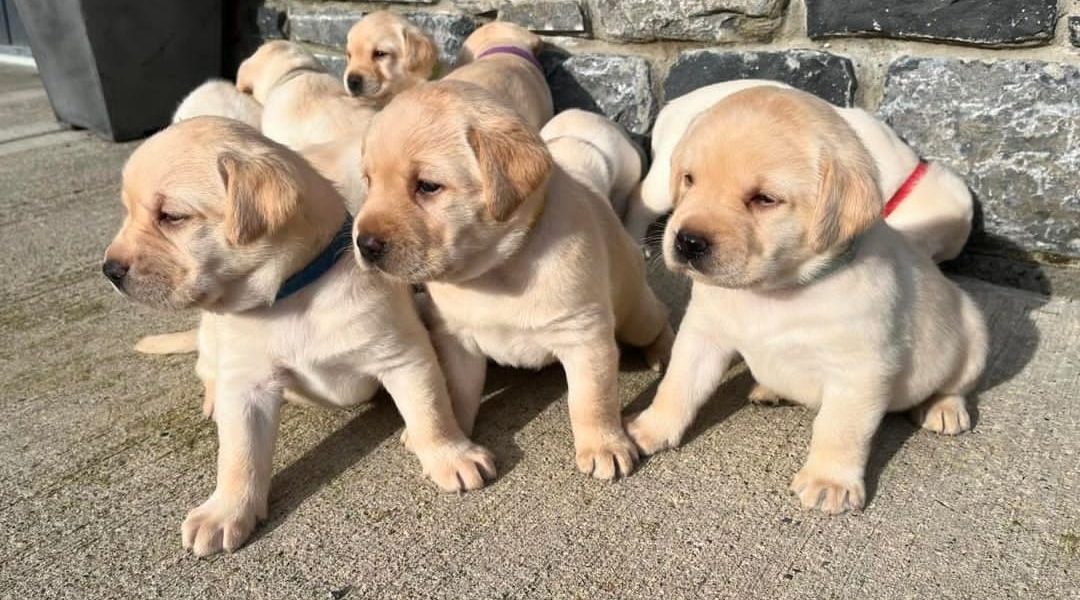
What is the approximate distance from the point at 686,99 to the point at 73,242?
315cm

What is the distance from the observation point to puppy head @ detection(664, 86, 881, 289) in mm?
2334

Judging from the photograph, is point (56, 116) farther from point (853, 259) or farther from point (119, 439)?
point (853, 259)

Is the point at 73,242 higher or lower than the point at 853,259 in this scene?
lower

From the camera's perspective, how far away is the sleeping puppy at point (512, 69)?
15.6 ft

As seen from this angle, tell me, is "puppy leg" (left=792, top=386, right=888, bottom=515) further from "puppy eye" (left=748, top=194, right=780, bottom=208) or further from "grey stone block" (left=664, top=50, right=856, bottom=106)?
"grey stone block" (left=664, top=50, right=856, bottom=106)

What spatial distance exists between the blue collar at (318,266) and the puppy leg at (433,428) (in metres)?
0.35

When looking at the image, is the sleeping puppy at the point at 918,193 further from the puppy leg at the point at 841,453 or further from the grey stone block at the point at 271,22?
the grey stone block at the point at 271,22

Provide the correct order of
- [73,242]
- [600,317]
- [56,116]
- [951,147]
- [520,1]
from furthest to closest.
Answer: [56,116]
[520,1]
[73,242]
[951,147]
[600,317]

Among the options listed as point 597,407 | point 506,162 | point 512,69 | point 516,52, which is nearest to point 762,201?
point 506,162

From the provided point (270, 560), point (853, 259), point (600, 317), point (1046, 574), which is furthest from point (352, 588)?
point (1046, 574)

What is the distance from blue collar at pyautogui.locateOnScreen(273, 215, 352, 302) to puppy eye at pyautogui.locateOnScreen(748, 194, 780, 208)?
1.13 metres

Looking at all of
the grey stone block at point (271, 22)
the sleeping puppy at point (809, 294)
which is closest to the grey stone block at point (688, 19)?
the sleeping puppy at point (809, 294)

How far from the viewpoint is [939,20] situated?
3818mm

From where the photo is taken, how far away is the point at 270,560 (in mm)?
2465
